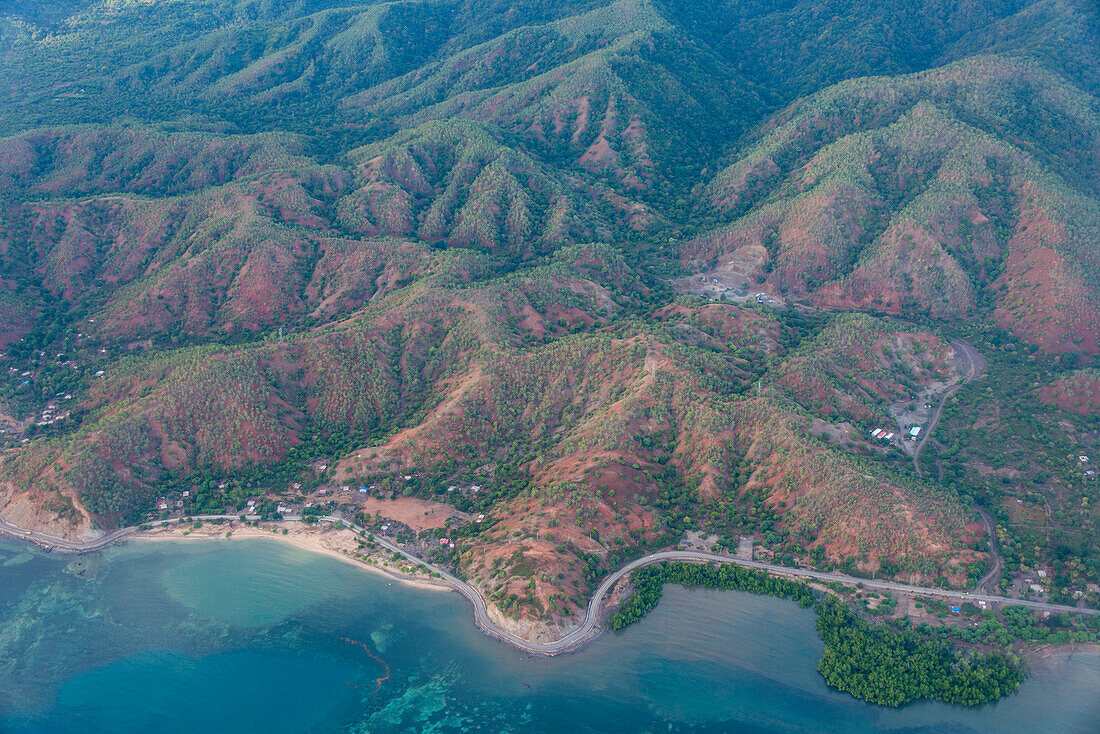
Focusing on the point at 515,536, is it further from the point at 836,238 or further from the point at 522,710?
the point at 836,238

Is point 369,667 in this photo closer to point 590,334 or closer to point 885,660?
point 885,660

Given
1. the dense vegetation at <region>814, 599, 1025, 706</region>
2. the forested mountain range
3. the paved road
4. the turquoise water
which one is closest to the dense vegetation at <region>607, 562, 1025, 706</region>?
the dense vegetation at <region>814, 599, 1025, 706</region>

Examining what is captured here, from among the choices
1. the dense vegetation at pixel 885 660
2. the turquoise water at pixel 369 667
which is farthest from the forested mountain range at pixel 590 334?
the turquoise water at pixel 369 667

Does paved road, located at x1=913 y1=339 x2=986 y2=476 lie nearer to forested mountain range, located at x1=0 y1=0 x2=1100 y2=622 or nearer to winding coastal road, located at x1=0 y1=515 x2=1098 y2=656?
forested mountain range, located at x1=0 y1=0 x2=1100 y2=622

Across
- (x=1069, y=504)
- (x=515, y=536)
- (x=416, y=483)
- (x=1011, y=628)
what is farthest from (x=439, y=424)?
(x=1069, y=504)

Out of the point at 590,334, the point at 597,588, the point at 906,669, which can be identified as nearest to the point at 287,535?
the point at 597,588

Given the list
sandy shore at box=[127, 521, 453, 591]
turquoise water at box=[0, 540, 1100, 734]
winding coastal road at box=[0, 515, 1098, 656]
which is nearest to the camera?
turquoise water at box=[0, 540, 1100, 734]
